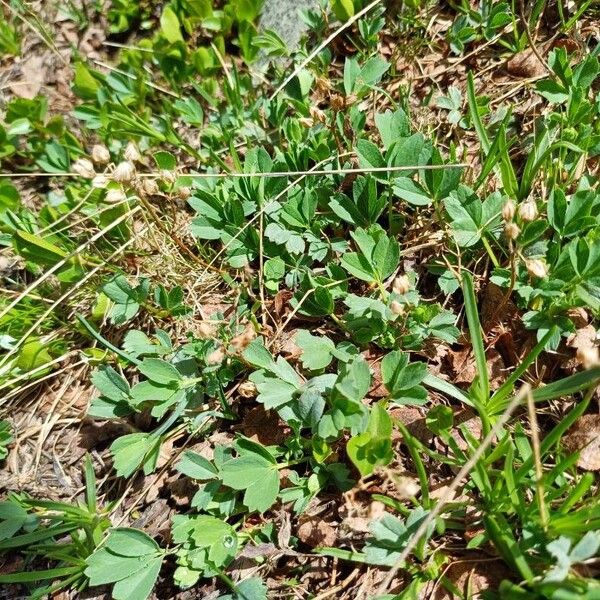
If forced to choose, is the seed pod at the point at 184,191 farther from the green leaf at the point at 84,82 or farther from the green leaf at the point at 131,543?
the green leaf at the point at 131,543

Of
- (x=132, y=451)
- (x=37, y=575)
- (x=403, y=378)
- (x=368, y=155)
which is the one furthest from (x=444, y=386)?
(x=37, y=575)

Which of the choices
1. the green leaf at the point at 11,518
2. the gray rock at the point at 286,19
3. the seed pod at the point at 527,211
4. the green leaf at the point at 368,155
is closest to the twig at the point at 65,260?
the green leaf at the point at 11,518

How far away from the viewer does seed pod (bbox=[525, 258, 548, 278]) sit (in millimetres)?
1475

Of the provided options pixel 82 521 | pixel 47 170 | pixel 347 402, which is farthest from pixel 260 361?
pixel 47 170

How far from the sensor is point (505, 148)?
168 cm

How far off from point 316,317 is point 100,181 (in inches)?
33.4

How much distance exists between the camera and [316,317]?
184 centimetres

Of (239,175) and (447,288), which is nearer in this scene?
Answer: (447,288)

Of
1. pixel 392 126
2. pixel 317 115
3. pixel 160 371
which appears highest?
pixel 317 115

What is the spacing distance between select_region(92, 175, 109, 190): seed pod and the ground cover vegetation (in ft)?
0.05

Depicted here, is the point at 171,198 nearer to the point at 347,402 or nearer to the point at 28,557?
the point at 347,402

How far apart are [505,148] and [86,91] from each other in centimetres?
163

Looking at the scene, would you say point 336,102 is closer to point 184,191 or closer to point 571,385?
point 184,191

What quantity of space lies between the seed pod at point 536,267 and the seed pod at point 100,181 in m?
1.32
